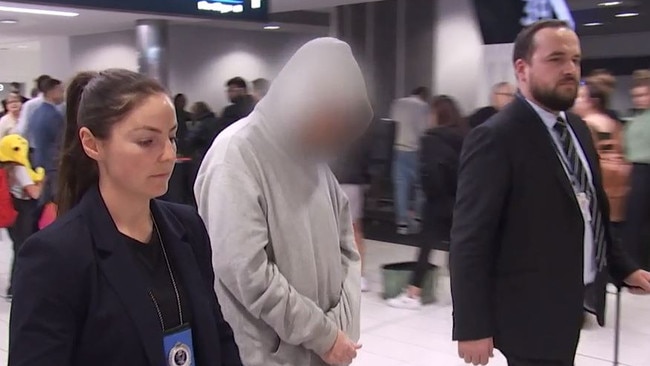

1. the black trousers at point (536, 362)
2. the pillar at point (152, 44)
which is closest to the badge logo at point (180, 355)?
the black trousers at point (536, 362)

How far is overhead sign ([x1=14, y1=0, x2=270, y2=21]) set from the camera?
472 cm

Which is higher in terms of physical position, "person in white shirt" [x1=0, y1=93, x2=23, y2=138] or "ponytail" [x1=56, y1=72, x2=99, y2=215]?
"ponytail" [x1=56, y1=72, x2=99, y2=215]

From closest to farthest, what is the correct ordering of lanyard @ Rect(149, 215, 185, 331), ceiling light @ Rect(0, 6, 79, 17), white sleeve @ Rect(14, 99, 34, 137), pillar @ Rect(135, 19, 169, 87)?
1. lanyard @ Rect(149, 215, 185, 331)
2. white sleeve @ Rect(14, 99, 34, 137)
3. ceiling light @ Rect(0, 6, 79, 17)
4. pillar @ Rect(135, 19, 169, 87)

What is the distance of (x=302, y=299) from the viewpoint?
1583mm

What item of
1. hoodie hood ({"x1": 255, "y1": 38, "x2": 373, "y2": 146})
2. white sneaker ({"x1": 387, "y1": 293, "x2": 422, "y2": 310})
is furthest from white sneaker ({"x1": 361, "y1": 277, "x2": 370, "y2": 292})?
hoodie hood ({"x1": 255, "y1": 38, "x2": 373, "y2": 146})

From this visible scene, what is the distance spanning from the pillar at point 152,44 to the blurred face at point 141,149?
349 inches

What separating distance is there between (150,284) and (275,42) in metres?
11.8

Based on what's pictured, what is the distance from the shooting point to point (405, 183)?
23.8 feet

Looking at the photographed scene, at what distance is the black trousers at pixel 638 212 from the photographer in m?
4.88

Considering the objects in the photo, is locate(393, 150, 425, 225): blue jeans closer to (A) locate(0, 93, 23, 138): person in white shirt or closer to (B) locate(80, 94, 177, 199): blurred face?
(A) locate(0, 93, 23, 138): person in white shirt

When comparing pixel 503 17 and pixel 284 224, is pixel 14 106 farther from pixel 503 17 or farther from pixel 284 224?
pixel 284 224

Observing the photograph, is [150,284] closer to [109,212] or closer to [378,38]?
[109,212]

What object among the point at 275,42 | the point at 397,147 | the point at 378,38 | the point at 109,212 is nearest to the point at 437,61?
the point at 378,38

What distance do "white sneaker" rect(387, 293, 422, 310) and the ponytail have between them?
3611 mm
